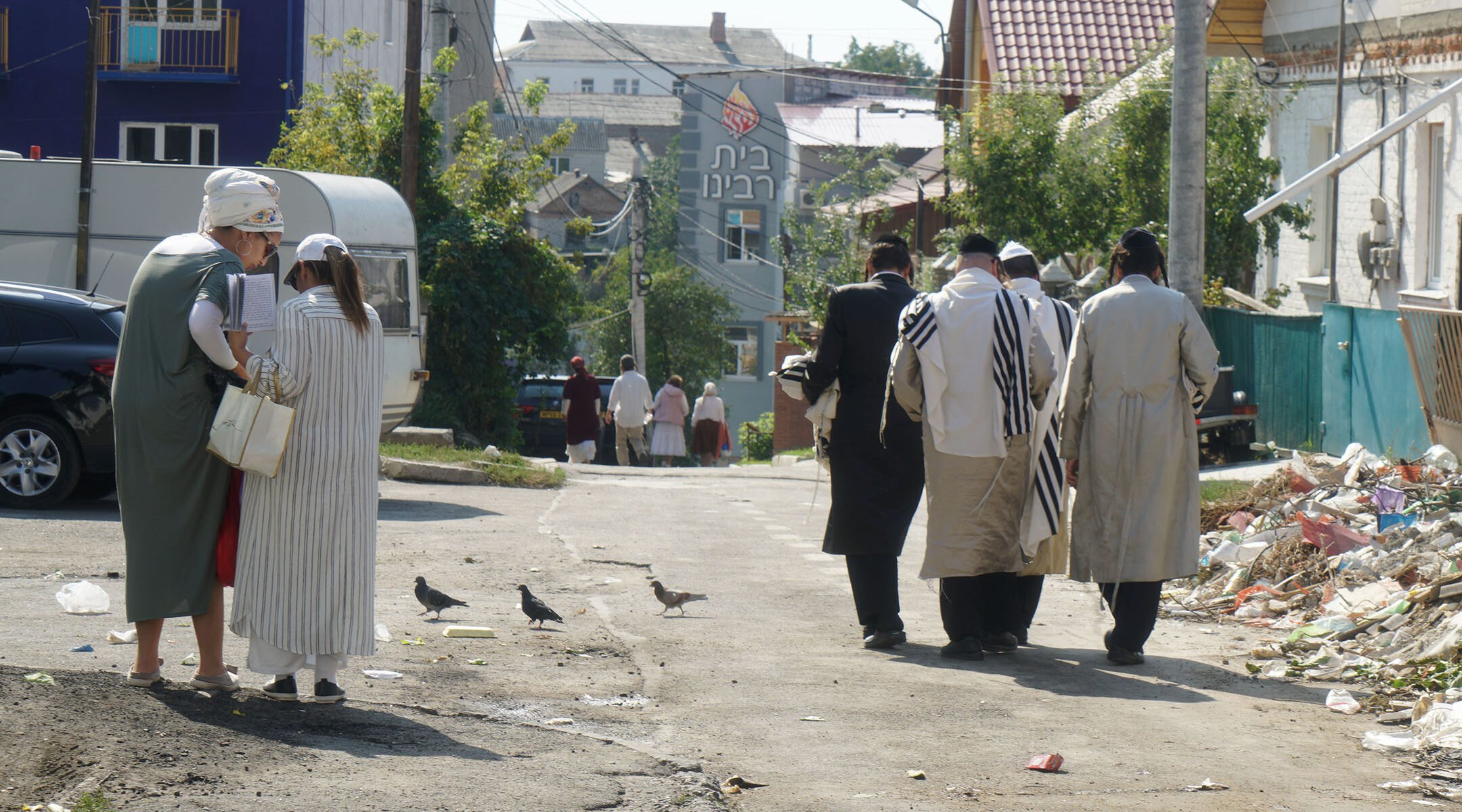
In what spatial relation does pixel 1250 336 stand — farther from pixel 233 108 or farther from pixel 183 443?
pixel 233 108

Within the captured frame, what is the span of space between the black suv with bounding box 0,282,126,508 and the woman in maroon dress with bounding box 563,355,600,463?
35.1 feet

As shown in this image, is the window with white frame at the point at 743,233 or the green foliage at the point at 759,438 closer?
the green foliage at the point at 759,438

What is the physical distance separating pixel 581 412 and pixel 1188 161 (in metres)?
12.0

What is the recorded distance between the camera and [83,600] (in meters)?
7.12

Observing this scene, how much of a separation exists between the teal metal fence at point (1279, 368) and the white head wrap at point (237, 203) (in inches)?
496

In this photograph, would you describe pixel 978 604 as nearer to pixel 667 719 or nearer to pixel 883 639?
pixel 883 639

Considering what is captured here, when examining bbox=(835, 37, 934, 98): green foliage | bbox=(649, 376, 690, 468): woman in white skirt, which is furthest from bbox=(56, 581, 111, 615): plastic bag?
bbox=(835, 37, 934, 98): green foliage

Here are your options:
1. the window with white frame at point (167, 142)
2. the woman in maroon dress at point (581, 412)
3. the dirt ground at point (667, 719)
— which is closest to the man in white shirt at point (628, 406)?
the woman in maroon dress at point (581, 412)

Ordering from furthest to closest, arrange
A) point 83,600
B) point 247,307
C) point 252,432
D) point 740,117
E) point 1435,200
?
point 740,117 < point 1435,200 < point 83,600 < point 247,307 < point 252,432

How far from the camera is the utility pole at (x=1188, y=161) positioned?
11586 mm

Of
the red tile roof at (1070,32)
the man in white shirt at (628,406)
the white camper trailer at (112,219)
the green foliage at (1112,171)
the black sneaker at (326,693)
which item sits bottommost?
the black sneaker at (326,693)

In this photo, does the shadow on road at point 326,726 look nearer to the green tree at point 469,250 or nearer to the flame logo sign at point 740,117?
the green tree at point 469,250

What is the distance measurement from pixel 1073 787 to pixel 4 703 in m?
3.33

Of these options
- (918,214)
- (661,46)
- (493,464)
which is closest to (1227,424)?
(493,464)
